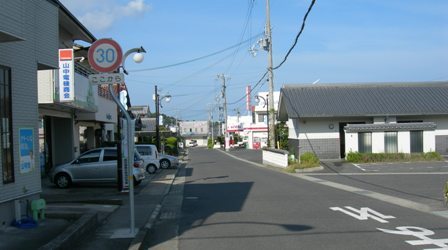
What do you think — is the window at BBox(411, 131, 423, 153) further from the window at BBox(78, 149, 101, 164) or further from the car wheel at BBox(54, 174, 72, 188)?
the car wheel at BBox(54, 174, 72, 188)

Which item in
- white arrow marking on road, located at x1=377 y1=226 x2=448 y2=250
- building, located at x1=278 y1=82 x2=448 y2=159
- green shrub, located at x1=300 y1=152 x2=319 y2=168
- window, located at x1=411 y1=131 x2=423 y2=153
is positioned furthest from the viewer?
window, located at x1=411 y1=131 x2=423 y2=153

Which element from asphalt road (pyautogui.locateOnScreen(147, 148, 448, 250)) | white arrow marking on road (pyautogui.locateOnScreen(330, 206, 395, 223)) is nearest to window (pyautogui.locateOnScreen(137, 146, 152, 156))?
asphalt road (pyautogui.locateOnScreen(147, 148, 448, 250))

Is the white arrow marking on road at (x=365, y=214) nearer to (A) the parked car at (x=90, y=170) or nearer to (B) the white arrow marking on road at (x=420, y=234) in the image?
(B) the white arrow marking on road at (x=420, y=234)

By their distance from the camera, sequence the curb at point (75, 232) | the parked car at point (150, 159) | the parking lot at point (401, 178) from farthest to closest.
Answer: the parked car at point (150, 159) < the parking lot at point (401, 178) < the curb at point (75, 232)

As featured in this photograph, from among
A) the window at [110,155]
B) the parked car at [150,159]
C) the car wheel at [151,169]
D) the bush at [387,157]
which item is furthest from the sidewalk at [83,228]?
the bush at [387,157]

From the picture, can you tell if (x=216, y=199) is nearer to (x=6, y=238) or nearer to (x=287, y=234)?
(x=287, y=234)

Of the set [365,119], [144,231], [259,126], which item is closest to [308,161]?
[365,119]

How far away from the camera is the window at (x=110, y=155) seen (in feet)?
71.2

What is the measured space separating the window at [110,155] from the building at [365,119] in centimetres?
1704

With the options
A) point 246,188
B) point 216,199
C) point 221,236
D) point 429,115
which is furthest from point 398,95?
point 221,236

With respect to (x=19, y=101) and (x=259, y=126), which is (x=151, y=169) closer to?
(x=19, y=101)

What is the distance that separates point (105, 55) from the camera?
9.61 meters

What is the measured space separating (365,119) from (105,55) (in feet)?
100

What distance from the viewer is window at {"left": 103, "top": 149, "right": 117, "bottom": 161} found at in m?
21.7
